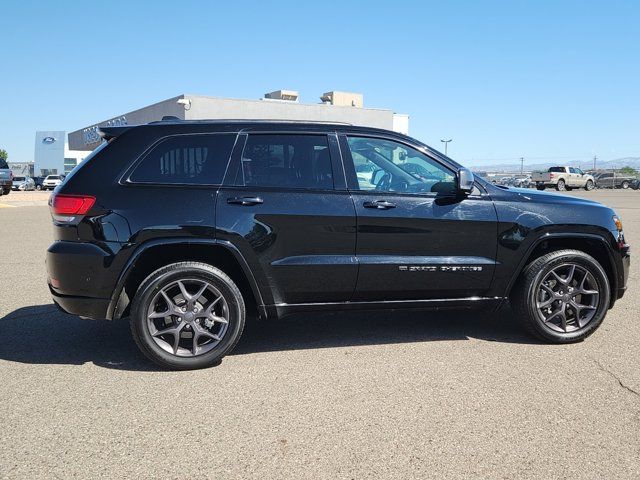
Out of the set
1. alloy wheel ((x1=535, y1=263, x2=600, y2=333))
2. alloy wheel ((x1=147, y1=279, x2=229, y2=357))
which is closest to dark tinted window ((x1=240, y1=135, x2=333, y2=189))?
alloy wheel ((x1=147, y1=279, x2=229, y2=357))

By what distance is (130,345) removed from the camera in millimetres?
4777

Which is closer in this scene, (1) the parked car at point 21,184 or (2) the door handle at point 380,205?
(2) the door handle at point 380,205

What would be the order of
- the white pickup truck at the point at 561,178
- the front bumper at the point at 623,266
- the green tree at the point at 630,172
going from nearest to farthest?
the front bumper at the point at 623,266 → the white pickup truck at the point at 561,178 → the green tree at the point at 630,172

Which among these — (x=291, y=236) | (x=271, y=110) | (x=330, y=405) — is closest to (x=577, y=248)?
A: (x=291, y=236)

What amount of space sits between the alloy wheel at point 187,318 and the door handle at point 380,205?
131cm

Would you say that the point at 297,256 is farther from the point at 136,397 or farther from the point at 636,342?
the point at 636,342

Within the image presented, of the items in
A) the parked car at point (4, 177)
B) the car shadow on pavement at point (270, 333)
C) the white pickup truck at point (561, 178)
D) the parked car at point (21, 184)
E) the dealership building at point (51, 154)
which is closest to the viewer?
the car shadow on pavement at point (270, 333)

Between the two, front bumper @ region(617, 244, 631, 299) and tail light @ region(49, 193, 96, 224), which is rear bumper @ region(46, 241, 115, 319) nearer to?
tail light @ region(49, 193, 96, 224)

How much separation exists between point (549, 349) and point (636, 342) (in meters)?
0.80

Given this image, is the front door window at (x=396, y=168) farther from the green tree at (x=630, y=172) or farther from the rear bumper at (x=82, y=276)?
the green tree at (x=630, y=172)

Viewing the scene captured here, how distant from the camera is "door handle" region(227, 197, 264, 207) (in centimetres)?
425

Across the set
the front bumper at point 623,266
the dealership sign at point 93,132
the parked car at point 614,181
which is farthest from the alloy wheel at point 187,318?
the parked car at point 614,181

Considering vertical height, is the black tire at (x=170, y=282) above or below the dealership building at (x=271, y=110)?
below

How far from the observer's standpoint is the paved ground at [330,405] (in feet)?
9.47
